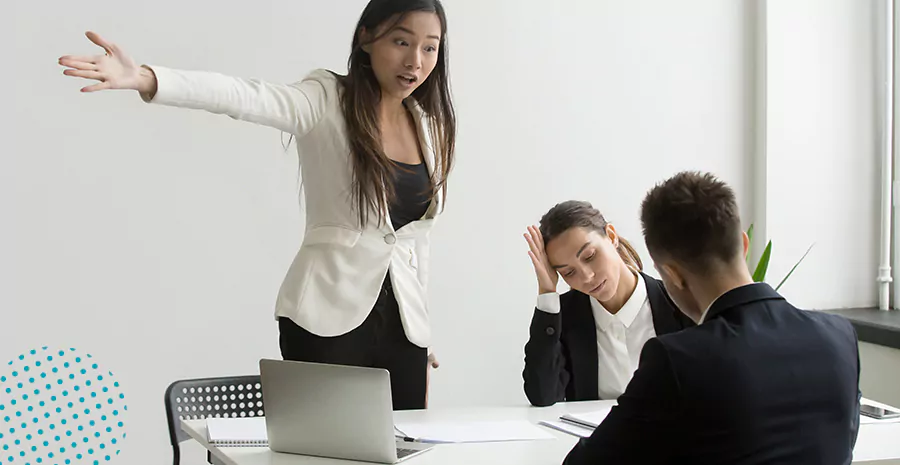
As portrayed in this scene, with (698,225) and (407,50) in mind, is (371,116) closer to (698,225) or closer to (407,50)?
(407,50)

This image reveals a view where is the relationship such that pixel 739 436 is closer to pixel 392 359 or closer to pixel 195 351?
pixel 392 359

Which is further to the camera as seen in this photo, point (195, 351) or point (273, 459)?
point (195, 351)

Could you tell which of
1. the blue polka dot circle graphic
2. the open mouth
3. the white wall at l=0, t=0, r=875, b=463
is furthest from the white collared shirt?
the blue polka dot circle graphic

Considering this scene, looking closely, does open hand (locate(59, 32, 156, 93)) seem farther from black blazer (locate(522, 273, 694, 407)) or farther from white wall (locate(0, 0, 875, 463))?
white wall (locate(0, 0, 875, 463))

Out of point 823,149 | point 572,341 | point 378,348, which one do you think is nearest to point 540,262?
point 572,341

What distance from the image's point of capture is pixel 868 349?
11.8 feet

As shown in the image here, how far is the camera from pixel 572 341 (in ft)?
8.17

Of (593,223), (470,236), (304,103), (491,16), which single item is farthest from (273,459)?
(491,16)

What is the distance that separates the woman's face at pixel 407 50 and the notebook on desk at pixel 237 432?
0.83m

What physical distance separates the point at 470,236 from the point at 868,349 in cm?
155

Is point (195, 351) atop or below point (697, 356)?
below

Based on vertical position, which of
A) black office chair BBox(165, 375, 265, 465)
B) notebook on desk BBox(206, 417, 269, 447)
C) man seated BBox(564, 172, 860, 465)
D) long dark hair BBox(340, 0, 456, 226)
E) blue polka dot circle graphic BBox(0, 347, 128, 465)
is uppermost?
long dark hair BBox(340, 0, 456, 226)

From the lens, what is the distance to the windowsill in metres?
3.44

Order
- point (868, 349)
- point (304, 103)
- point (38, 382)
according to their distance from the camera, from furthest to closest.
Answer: point (868, 349), point (38, 382), point (304, 103)
